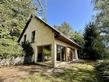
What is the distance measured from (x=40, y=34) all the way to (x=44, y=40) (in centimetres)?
132

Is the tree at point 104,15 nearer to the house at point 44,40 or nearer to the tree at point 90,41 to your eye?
the house at point 44,40

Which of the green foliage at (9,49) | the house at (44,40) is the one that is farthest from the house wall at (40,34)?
the green foliage at (9,49)

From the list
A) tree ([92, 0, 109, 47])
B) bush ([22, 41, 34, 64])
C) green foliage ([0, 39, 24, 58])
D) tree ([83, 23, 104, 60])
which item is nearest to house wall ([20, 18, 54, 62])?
bush ([22, 41, 34, 64])

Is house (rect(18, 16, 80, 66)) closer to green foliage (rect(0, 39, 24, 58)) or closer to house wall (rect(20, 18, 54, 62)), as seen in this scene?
house wall (rect(20, 18, 54, 62))

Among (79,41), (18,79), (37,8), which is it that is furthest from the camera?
(79,41)

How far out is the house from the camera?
1331cm

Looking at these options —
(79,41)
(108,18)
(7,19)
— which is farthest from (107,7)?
(79,41)

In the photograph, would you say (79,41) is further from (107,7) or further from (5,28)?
(5,28)

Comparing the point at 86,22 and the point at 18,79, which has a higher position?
the point at 86,22

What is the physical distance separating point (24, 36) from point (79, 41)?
453 inches

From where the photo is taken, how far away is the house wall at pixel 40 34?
45.8ft

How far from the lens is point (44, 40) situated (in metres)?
14.6

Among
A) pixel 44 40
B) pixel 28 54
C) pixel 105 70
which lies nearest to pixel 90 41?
pixel 44 40

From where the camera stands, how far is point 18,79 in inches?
327
